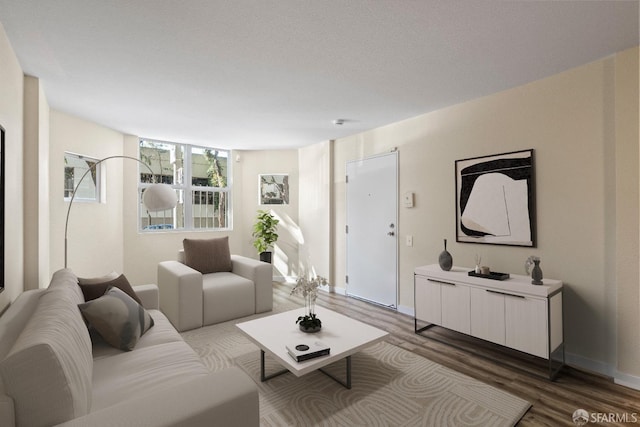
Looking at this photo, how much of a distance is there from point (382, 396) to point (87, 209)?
4154 millimetres

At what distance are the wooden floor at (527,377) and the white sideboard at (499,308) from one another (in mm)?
147

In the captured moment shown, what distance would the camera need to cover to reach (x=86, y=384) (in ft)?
4.50

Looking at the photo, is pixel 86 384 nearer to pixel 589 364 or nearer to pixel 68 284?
pixel 68 284

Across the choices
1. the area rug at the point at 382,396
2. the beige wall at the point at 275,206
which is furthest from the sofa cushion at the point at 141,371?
the beige wall at the point at 275,206

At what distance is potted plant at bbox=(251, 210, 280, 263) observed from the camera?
18.2 feet

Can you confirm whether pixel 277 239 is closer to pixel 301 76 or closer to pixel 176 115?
pixel 176 115

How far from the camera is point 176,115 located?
374 cm

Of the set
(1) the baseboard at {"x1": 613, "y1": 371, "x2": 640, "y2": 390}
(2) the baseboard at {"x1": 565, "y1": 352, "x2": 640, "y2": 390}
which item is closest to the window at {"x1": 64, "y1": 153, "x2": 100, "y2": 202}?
(2) the baseboard at {"x1": 565, "y1": 352, "x2": 640, "y2": 390}

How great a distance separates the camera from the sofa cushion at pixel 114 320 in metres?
2.02

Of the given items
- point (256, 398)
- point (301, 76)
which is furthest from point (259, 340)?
point (301, 76)

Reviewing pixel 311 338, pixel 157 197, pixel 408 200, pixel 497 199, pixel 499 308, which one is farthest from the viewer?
pixel 408 200

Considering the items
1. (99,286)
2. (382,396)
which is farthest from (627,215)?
(99,286)

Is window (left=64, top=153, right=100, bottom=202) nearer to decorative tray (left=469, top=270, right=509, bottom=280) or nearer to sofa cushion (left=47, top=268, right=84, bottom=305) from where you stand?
sofa cushion (left=47, top=268, right=84, bottom=305)

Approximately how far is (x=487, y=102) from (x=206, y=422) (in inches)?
137
